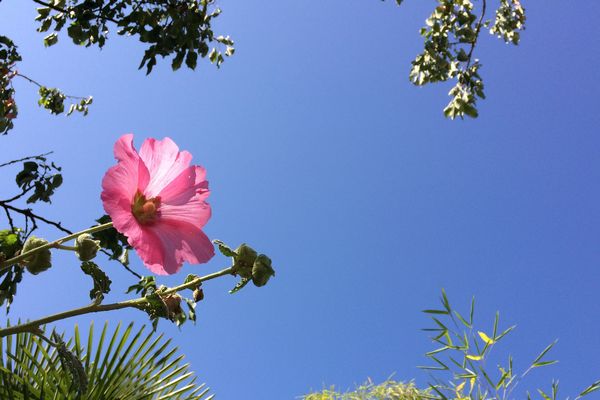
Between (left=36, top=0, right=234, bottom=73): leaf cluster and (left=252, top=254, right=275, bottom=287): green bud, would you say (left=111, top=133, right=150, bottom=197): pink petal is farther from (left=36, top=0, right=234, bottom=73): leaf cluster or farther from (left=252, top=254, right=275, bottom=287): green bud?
(left=36, top=0, right=234, bottom=73): leaf cluster

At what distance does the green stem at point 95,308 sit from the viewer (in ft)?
2.14

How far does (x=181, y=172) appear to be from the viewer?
73 cm

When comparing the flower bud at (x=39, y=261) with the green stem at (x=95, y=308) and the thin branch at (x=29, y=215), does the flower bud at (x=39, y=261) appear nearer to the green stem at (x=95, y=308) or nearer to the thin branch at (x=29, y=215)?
the green stem at (x=95, y=308)

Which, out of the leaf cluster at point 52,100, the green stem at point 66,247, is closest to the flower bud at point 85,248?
the green stem at point 66,247

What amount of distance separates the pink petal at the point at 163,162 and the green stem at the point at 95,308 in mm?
130

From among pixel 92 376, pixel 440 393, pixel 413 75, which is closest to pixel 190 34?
pixel 92 376

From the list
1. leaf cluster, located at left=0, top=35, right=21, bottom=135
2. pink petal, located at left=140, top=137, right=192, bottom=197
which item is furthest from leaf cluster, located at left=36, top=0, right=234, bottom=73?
pink petal, located at left=140, top=137, right=192, bottom=197

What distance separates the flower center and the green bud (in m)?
0.14

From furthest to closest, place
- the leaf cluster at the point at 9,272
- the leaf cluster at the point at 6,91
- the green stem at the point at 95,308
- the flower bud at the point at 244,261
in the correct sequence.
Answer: the leaf cluster at the point at 6,91
the leaf cluster at the point at 9,272
the flower bud at the point at 244,261
the green stem at the point at 95,308

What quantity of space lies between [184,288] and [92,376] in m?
0.85

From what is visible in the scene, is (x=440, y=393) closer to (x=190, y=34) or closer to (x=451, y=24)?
(x=190, y=34)

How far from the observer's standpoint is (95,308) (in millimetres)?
686

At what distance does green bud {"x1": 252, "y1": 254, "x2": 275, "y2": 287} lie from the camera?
750 millimetres

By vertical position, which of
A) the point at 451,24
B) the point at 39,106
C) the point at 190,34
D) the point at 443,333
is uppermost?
the point at 451,24
